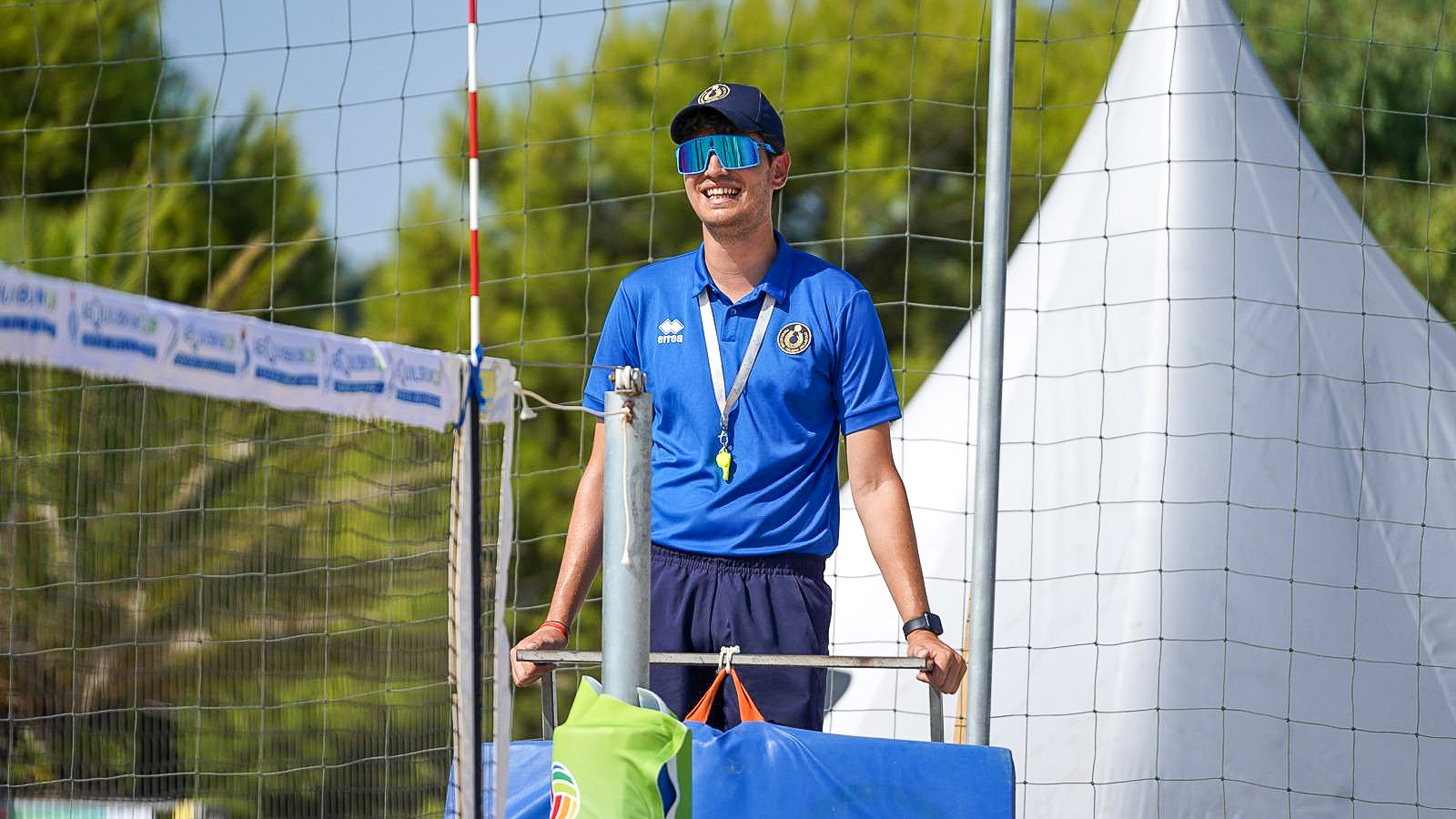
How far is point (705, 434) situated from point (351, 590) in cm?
122

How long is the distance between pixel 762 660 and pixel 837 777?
27cm

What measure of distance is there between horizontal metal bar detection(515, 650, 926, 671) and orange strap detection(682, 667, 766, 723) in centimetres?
3

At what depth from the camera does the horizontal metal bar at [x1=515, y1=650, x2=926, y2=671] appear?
9.61 ft

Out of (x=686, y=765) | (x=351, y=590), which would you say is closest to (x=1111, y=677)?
(x=351, y=590)

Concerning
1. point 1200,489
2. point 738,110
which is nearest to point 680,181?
point 1200,489

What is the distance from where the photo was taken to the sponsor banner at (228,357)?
2.05 meters

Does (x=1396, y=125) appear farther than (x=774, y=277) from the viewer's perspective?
Yes

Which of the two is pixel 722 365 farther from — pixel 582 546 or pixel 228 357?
pixel 228 357

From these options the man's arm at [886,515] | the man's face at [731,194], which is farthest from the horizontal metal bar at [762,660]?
the man's face at [731,194]

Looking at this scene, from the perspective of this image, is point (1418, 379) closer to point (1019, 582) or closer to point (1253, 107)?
point (1253, 107)

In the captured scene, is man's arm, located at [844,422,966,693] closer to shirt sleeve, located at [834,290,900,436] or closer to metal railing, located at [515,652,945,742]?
shirt sleeve, located at [834,290,900,436]

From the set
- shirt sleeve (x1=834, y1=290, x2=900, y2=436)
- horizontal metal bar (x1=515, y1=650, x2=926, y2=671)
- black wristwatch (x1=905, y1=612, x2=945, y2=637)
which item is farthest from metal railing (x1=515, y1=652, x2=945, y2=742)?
shirt sleeve (x1=834, y1=290, x2=900, y2=436)

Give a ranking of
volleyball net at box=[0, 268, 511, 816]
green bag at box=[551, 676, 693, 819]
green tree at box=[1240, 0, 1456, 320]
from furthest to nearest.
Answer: green tree at box=[1240, 0, 1456, 320], green bag at box=[551, 676, 693, 819], volleyball net at box=[0, 268, 511, 816]

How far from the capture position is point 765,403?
321 cm
